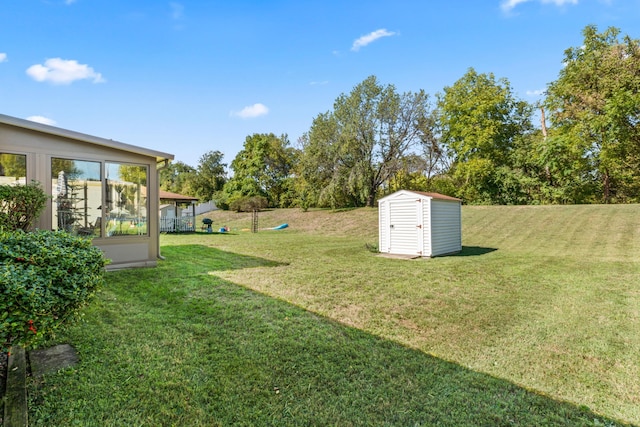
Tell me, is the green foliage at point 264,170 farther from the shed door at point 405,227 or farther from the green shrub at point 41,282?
the green shrub at point 41,282

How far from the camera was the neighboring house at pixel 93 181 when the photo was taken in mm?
5367

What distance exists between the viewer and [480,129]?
2325cm

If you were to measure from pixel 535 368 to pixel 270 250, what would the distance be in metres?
7.94

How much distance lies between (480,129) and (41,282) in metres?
26.0

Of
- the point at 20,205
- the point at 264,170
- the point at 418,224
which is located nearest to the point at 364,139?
the point at 264,170

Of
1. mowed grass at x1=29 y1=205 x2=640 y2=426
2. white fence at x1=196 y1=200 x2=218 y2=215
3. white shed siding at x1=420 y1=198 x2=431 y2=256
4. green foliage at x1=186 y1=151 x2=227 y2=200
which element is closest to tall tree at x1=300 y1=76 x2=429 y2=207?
white shed siding at x1=420 y1=198 x2=431 y2=256

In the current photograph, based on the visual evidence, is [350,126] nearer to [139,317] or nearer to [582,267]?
[582,267]

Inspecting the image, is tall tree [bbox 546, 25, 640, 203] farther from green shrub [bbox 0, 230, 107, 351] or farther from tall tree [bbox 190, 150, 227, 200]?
tall tree [bbox 190, 150, 227, 200]

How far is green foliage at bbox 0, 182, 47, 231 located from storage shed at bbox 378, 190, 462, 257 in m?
8.01

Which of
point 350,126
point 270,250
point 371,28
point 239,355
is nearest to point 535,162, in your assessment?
point 350,126

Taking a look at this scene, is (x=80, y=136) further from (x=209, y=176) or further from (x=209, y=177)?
(x=209, y=176)

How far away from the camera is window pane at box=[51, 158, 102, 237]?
18.7 ft

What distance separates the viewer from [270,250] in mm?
9930

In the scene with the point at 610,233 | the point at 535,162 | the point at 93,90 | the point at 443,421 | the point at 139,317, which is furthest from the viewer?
the point at 535,162
